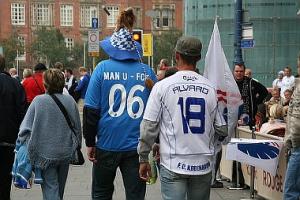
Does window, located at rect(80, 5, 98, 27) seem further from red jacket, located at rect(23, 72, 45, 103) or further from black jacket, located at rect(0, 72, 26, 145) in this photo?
black jacket, located at rect(0, 72, 26, 145)

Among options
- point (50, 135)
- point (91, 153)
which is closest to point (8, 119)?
point (50, 135)

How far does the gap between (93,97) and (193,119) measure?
1.12 m

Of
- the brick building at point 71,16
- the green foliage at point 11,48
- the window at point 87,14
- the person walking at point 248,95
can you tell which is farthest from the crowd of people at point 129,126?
the window at point 87,14

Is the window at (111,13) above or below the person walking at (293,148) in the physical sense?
above

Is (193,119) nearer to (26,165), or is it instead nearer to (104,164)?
(104,164)

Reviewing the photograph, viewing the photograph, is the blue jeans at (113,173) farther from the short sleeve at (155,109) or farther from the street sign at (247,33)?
the street sign at (247,33)

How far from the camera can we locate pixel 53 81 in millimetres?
6609

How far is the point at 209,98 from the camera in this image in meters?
4.80

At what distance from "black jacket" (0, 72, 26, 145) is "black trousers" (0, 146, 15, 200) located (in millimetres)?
153

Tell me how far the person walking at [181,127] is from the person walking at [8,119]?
3.52 metres

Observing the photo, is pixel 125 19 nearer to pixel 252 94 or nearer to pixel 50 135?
pixel 50 135

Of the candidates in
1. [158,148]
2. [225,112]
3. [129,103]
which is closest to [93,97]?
[129,103]

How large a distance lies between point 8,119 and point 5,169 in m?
0.67

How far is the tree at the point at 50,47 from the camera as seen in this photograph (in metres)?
77.3
